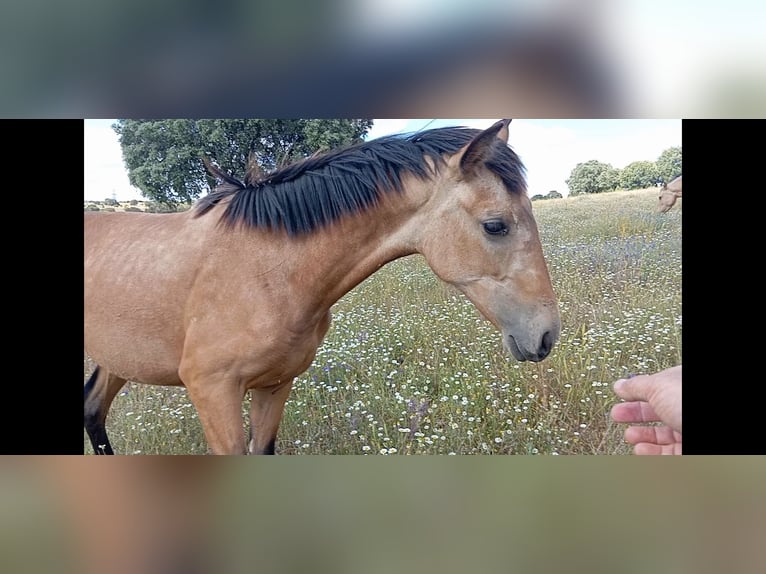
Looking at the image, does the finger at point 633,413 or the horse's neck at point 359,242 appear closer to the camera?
the horse's neck at point 359,242

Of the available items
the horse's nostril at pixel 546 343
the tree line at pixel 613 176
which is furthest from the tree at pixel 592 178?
the horse's nostril at pixel 546 343

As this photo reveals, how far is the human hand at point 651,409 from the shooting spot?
1936 mm

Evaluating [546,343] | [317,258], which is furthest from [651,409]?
[317,258]

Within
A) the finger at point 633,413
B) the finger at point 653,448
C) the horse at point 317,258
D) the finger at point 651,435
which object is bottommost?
the finger at point 653,448

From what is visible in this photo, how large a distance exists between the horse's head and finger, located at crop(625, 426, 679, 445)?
56cm

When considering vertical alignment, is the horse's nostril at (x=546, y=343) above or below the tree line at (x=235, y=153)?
below

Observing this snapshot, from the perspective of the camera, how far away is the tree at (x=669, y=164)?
1948 mm

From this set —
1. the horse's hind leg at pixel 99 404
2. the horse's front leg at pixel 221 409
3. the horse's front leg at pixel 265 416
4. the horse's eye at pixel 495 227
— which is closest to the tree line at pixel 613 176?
the horse's eye at pixel 495 227

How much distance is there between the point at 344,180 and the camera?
178 cm

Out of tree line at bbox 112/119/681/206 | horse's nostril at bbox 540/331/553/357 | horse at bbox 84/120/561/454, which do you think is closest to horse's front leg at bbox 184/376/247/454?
horse at bbox 84/120/561/454

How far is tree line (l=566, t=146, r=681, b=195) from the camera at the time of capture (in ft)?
6.50

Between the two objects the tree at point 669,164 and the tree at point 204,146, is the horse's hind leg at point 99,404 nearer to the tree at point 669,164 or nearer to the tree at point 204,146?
the tree at point 204,146

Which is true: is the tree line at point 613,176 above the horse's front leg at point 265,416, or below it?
above

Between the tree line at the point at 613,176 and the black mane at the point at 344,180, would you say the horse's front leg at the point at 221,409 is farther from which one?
the tree line at the point at 613,176
